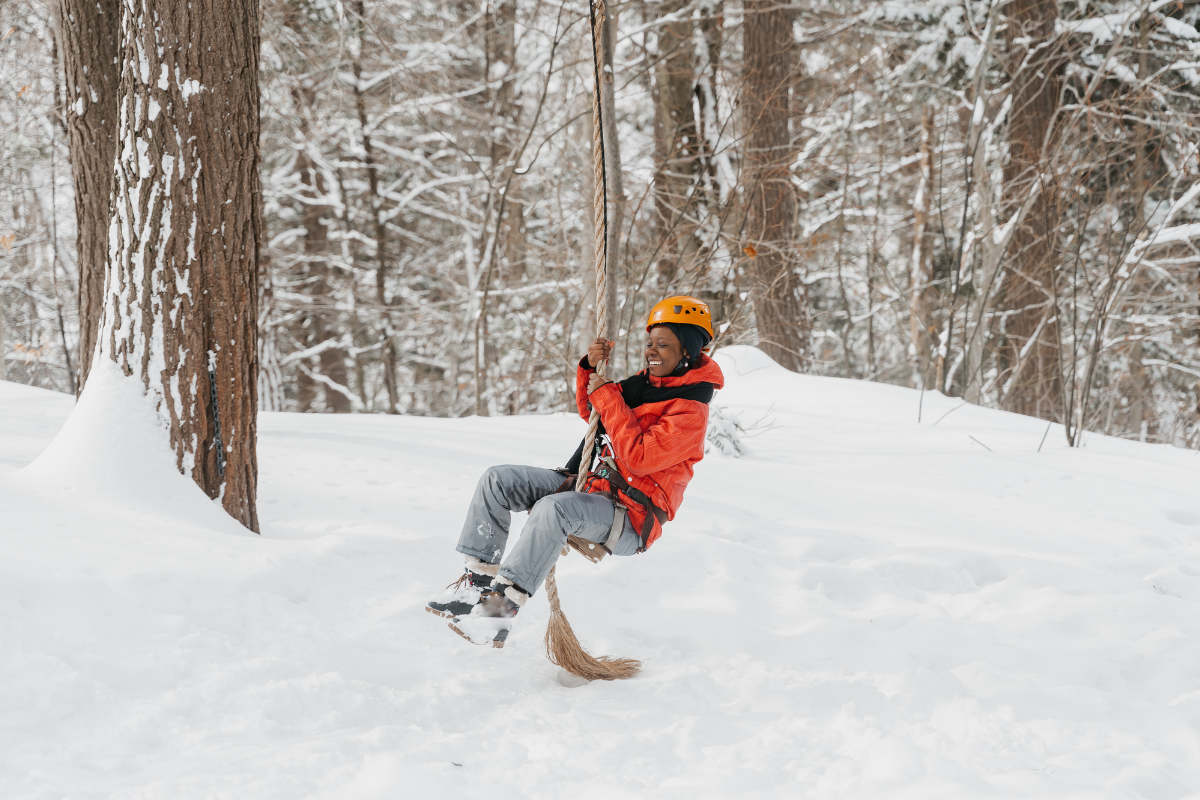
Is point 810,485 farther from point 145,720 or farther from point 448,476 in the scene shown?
point 145,720

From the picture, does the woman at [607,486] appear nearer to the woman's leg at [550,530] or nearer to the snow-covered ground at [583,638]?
the woman's leg at [550,530]

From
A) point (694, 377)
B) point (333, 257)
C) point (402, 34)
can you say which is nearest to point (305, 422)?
point (694, 377)

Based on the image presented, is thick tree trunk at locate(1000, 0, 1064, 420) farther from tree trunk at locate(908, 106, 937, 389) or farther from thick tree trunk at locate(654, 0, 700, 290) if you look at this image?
thick tree trunk at locate(654, 0, 700, 290)

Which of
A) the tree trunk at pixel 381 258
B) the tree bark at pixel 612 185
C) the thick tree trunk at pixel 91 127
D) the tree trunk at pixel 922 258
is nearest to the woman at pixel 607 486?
the tree bark at pixel 612 185

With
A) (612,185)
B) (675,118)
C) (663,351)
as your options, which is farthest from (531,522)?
(675,118)

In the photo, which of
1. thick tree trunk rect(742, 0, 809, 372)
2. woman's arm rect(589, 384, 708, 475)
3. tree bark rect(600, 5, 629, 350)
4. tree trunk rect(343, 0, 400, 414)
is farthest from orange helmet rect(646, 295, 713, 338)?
tree trunk rect(343, 0, 400, 414)

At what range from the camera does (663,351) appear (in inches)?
133

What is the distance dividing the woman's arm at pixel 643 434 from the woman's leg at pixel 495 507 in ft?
0.85

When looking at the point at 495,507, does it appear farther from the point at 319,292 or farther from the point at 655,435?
the point at 319,292

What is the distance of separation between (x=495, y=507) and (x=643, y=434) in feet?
2.10

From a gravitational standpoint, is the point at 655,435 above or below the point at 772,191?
A: below

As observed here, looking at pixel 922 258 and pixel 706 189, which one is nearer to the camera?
pixel 706 189

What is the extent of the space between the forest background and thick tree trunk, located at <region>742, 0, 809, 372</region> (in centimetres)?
5

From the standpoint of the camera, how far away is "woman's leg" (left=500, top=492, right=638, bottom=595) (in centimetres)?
301
